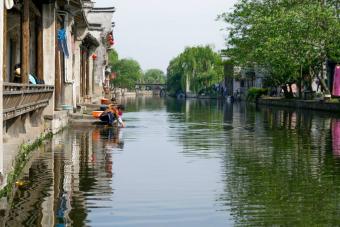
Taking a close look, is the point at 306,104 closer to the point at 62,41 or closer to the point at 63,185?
the point at 62,41

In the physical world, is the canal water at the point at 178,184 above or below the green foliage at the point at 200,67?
below

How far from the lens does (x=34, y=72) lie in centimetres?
2864

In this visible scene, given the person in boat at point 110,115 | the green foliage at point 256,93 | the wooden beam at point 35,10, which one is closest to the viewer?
the wooden beam at point 35,10

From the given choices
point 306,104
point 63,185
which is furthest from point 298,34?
point 63,185

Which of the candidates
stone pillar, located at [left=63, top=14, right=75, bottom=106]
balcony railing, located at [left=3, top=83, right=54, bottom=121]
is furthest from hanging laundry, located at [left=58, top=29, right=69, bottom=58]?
balcony railing, located at [left=3, top=83, right=54, bottom=121]

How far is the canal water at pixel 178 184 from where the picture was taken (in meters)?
10.4

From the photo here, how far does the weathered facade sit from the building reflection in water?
0.62m

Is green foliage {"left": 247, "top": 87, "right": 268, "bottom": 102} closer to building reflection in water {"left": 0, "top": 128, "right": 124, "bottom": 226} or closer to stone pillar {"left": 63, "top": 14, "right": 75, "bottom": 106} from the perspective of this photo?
stone pillar {"left": 63, "top": 14, "right": 75, "bottom": 106}

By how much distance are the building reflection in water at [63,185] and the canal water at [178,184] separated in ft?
0.05

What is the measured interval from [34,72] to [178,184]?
1609 centimetres

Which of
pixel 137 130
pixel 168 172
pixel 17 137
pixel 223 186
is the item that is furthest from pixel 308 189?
pixel 137 130

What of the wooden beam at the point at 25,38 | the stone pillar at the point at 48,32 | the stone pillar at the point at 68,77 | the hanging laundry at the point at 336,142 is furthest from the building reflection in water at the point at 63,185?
the stone pillar at the point at 68,77

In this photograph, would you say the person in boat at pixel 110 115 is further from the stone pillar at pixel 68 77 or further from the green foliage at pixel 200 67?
the green foliage at pixel 200 67

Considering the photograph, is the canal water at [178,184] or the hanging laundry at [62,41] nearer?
the canal water at [178,184]
